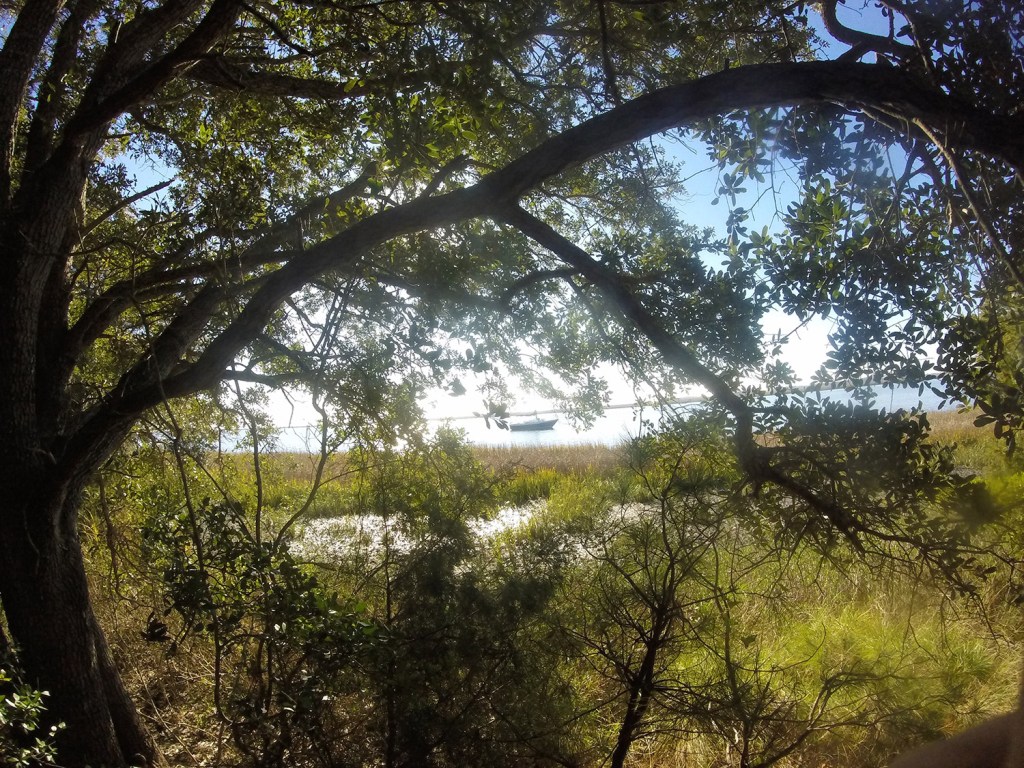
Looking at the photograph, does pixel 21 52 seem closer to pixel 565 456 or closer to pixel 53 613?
pixel 53 613

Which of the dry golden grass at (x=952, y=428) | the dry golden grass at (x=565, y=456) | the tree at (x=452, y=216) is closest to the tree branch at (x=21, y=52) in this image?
the tree at (x=452, y=216)

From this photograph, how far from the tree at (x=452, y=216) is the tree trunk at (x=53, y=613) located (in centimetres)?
1

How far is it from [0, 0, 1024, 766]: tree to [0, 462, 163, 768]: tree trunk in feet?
0.04

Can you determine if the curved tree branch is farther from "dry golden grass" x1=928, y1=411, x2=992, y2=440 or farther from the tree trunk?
"dry golden grass" x1=928, y1=411, x2=992, y2=440

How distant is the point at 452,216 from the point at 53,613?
2.85m

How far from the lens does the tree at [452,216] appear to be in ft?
7.86

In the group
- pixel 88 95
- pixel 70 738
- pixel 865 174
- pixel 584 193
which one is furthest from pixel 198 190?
pixel 865 174

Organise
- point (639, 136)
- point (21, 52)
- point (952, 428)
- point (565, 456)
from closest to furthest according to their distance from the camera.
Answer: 1. point (639, 136)
2. point (21, 52)
3. point (952, 428)
4. point (565, 456)

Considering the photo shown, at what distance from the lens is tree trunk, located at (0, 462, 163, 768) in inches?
127

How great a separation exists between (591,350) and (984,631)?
3.36 m

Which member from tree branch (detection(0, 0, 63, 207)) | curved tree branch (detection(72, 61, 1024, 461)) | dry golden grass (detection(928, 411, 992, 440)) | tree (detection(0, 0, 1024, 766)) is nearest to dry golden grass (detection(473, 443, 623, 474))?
tree (detection(0, 0, 1024, 766))

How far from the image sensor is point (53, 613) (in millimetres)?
3305

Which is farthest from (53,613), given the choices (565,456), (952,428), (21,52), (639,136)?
(952,428)

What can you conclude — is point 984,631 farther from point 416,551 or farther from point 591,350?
point 416,551
